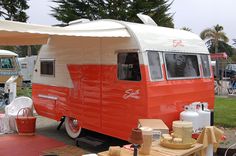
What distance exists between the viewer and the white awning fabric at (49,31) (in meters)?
6.01

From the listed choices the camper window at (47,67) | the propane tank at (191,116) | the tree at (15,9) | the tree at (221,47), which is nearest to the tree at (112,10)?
the tree at (15,9)

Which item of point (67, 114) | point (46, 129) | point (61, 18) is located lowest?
point (46, 129)

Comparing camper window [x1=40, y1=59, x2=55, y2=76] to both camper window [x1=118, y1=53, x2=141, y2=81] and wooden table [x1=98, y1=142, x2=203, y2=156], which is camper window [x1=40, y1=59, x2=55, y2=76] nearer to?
camper window [x1=118, y1=53, x2=141, y2=81]

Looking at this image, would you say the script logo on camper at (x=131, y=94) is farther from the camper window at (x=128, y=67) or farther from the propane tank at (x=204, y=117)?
the propane tank at (x=204, y=117)

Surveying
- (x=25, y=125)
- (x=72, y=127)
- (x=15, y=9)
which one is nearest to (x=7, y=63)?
(x=15, y=9)

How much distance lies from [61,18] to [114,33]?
18473mm

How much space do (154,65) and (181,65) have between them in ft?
3.60

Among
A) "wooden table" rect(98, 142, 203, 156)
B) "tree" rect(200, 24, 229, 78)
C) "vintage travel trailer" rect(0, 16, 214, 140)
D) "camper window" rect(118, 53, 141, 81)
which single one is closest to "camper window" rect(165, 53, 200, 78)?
"vintage travel trailer" rect(0, 16, 214, 140)

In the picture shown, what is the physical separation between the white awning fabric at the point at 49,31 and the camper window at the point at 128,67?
0.46 m

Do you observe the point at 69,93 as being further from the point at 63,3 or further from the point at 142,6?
the point at 63,3

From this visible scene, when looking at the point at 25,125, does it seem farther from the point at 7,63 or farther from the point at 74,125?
the point at 7,63

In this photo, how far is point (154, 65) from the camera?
7043mm

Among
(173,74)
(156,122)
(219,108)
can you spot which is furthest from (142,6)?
(156,122)

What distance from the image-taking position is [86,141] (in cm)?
786
